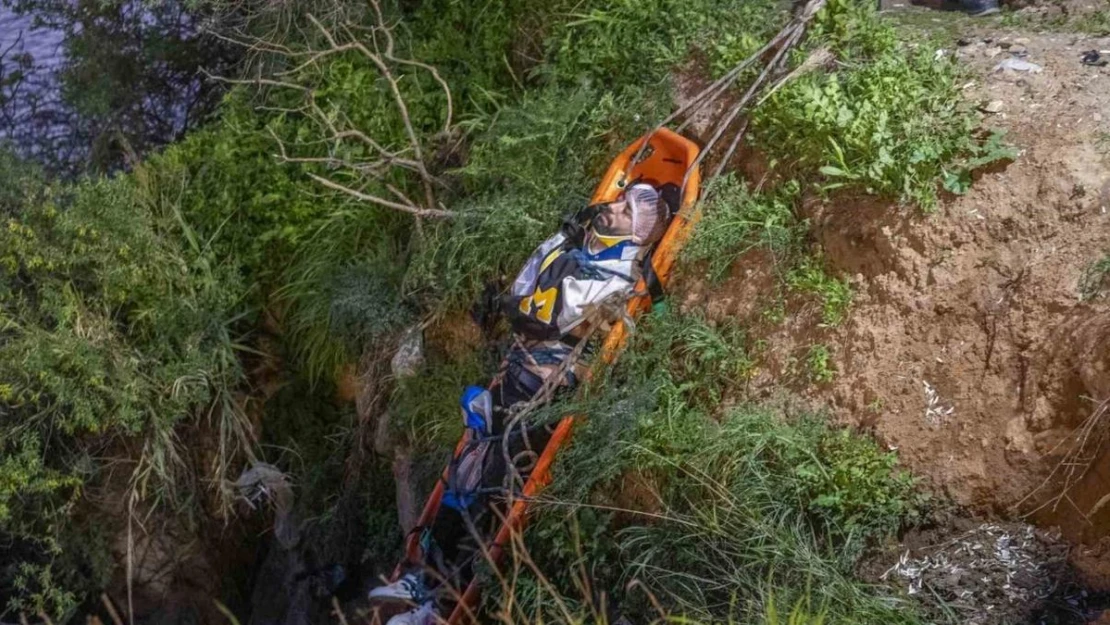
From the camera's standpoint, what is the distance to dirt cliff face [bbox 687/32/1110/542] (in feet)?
11.3

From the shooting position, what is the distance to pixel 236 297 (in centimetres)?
591

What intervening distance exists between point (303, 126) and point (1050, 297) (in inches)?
149

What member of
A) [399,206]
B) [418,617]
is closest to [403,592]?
A: [418,617]

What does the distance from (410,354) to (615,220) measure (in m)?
1.28

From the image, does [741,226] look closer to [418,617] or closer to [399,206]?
[399,206]

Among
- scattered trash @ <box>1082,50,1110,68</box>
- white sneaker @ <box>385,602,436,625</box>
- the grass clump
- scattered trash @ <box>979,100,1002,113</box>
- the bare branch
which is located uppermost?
scattered trash @ <box>1082,50,1110,68</box>

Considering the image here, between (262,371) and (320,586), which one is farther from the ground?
(262,371)

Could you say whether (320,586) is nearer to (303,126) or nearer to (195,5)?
(303,126)

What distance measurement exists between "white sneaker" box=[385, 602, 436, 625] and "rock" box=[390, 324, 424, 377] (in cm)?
124

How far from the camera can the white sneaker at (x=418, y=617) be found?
4.46m

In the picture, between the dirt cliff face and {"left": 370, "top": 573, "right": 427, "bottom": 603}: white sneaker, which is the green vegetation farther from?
{"left": 370, "top": 573, "right": 427, "bottom": 603}: white sneaker

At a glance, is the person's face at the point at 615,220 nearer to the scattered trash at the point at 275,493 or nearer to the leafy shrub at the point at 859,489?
the leafy shrub at the point at 859,489

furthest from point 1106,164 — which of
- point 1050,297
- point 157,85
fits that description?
point 157,85

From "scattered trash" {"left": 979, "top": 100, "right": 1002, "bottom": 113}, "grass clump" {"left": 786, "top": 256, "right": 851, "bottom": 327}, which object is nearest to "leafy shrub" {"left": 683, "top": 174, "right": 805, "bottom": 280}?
"grass clump" {"left": 786, "top": 256, "right": 851, "bottom": 327}
